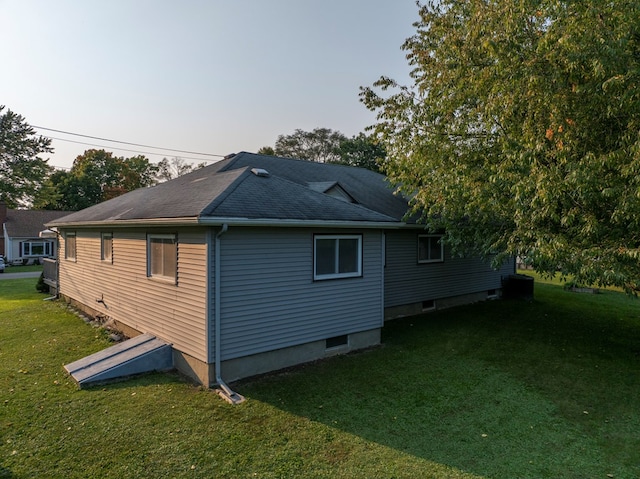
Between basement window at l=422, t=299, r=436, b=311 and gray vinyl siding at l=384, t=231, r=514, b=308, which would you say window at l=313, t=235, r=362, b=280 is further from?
basement window at l=422, t=299, r=436, b=311

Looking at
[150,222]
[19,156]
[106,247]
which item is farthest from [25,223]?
[150,222]

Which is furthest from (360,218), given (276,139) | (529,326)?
(276,139)

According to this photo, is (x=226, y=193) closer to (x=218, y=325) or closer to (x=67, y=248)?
(x=218, y=325)

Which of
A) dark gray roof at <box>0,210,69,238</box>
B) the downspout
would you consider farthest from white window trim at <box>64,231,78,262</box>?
dark gray roof at <box>0,210,69,238</box>

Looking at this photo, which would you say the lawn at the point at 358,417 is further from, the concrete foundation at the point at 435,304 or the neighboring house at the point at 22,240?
the neighboring house at the point at 22,240

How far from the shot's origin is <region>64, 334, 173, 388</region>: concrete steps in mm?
6297

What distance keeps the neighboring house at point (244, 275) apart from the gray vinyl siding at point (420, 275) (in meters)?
2.29

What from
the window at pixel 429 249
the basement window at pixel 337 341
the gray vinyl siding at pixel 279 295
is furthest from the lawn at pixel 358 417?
the window at pixel 429 249

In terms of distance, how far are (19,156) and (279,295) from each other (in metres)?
31.2

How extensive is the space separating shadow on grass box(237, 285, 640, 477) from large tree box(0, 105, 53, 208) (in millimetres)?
30862

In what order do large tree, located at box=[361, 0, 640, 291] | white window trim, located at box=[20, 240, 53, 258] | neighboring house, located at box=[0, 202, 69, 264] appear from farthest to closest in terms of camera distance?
1. white window trim, located at box=[20, 240, 53, 258]
2. neighboring house, located at box=[0, 202, 69, 264]
3. large tree, located at box=[361, 0, 640, 291]

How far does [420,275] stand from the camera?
1124cm

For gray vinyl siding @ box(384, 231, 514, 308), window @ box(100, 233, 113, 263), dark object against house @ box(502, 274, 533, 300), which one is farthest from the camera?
dark object against house @ box(502, 274, 533, 300)

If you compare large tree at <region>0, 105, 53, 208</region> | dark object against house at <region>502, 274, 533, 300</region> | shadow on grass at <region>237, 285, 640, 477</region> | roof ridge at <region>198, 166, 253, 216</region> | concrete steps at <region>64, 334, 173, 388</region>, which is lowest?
shadow on grass at <region>237, 285, 640, 477</region>
